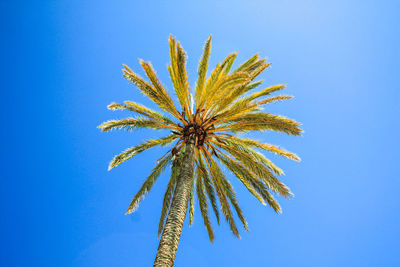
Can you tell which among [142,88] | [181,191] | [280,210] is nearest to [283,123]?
[280,210]

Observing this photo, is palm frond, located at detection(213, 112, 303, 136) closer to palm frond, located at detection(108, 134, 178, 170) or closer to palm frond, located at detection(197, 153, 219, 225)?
palm frond, located at detection(197, 153, 219, 225)

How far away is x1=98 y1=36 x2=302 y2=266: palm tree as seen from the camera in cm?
776

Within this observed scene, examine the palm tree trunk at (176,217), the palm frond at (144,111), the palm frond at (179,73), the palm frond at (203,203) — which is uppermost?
the palm frond at (179,73)

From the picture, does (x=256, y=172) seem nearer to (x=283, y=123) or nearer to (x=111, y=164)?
(x=283, y=123)

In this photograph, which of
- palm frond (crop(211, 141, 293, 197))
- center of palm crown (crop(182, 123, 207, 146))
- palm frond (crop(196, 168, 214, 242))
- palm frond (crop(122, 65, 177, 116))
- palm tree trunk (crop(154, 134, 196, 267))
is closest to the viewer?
palm tree trunk (crop(154, 134, 196, 267))

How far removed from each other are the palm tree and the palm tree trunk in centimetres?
4

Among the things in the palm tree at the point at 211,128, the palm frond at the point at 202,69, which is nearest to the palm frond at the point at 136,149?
the palm tree at the point at 211,128

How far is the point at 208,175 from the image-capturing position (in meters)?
9.22

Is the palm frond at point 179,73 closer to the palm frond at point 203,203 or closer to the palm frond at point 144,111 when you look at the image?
the palm frond at point 144,111

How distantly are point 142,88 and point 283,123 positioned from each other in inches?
189

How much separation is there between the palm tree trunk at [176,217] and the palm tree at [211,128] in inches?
1.4

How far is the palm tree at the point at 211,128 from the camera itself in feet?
25.5

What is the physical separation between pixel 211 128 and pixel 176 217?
3.61m

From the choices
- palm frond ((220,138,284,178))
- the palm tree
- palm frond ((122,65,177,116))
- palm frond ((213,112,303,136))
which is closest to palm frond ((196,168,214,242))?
the palm tree
